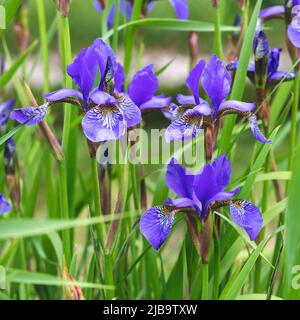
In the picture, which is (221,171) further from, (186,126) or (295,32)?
(295,32)

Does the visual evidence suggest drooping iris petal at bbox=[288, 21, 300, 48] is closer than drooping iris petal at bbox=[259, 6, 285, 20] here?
Yes

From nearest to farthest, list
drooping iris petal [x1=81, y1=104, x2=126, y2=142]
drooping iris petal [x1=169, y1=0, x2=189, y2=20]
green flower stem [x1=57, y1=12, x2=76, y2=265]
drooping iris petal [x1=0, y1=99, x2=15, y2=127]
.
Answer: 1. drooping iris petal [x1=81, y1=104, x2=126, y2=142]
2. green flower stem [x1=57, y1=12, x2=76, y2=265]
3. drooping iris petal [x1=0, y1=99, x2=15, y2=127]
4. drooping iris petal [x1=169, y1=0, x2=189, y2=20]

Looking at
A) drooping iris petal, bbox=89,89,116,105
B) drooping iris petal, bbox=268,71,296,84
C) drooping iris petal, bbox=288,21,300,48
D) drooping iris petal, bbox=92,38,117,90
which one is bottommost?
drooping iris petal, bbox=89,89,116,105

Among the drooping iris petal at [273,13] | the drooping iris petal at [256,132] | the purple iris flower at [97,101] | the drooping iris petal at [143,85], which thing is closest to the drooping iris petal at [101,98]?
the purple iris flower at [97,101]

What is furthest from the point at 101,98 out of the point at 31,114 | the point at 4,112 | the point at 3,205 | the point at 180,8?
the point at 180,8

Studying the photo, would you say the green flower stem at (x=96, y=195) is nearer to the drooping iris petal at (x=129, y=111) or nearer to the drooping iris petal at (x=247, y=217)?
the drooping iris petal at (x=129, y=111)

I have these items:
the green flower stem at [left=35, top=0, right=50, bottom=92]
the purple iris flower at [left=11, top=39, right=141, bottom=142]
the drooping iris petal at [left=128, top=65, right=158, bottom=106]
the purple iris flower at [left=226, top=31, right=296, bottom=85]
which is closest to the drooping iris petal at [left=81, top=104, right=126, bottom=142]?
the purple iris flower at [left=11, top=39, right=141, bottom=142]

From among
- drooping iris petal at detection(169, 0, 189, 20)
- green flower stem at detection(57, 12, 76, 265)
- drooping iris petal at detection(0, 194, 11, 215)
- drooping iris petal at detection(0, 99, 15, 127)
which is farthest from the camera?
drooping iris petal at detection(169, 0, 189, 20)

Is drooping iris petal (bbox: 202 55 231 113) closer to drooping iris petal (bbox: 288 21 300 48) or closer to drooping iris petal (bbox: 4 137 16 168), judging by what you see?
drooping iris petal (bbox: 288 21 300 48)

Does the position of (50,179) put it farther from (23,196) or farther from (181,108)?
(181,108)

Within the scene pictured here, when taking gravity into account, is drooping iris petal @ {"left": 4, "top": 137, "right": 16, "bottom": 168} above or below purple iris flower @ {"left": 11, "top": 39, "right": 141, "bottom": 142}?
below
